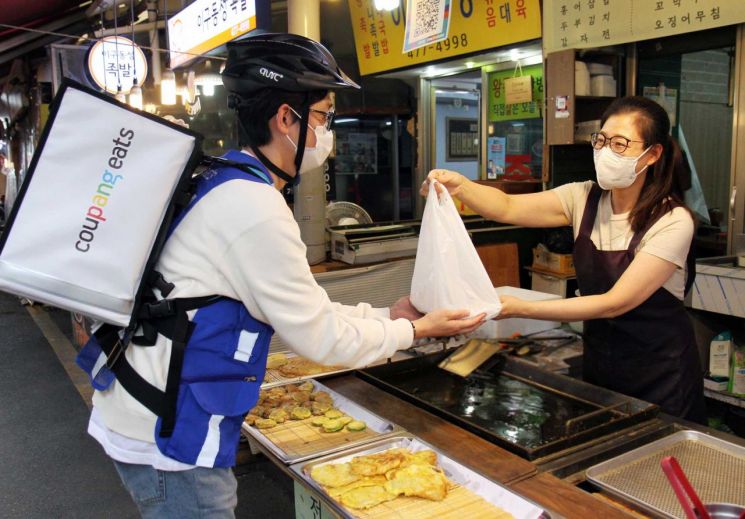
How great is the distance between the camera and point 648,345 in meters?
2.60

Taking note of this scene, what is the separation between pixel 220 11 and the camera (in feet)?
18.8

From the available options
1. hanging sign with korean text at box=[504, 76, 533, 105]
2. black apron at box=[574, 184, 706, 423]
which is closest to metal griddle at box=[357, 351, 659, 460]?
black apron at box=[574, 184, 706, 423]

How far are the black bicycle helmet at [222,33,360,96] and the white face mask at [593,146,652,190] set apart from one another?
4.27ft

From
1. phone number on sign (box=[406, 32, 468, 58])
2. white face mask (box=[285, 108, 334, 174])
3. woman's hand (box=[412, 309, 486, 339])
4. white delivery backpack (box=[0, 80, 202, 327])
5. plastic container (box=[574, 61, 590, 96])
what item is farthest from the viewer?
phone number on sign (box=[406, 32, 468, 58])

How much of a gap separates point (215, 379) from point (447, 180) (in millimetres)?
1483

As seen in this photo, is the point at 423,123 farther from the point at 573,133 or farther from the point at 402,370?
the point at 402,370

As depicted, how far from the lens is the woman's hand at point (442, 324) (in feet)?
6.62

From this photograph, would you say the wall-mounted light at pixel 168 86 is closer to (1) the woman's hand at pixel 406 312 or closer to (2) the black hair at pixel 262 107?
(1) the woman's hand at pixel 406 312

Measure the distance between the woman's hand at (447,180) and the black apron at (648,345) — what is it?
23.4 inches

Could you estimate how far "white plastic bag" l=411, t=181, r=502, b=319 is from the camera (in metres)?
2.21

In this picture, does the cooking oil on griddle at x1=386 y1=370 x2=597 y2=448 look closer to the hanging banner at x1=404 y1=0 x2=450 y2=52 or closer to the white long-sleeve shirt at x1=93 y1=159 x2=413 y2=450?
the white long-sleeve shirt at x1=93 y1=159 x2=413 y2=450

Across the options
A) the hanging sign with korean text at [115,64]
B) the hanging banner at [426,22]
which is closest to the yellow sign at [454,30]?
the hanging banner at [426,22]

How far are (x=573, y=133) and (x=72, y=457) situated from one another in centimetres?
494

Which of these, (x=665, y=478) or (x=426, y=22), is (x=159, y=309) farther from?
(x=426, y=22)
